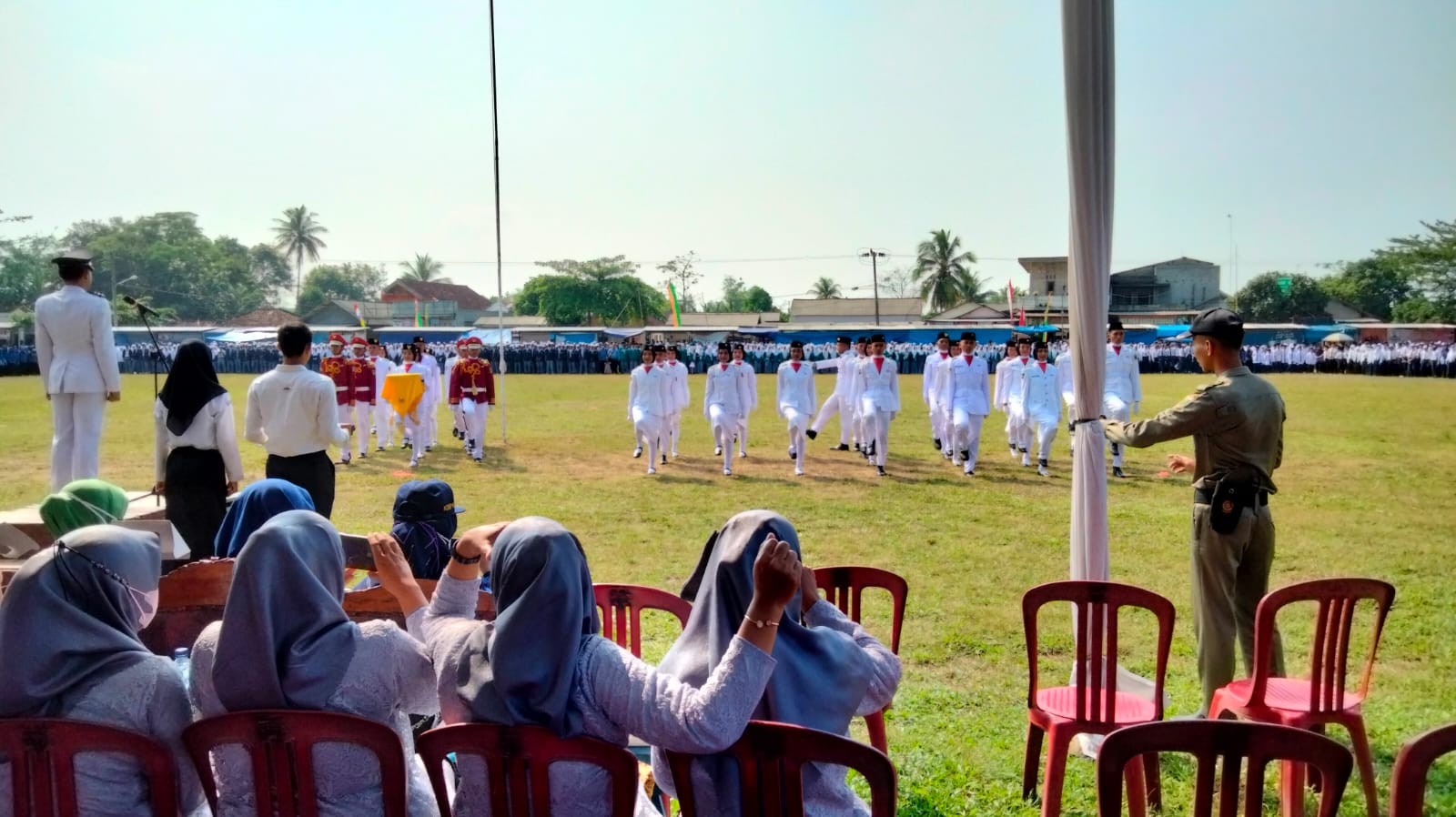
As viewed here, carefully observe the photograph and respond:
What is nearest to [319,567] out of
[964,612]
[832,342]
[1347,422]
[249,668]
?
[249,668]

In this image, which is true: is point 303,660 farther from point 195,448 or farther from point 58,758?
point 195,448

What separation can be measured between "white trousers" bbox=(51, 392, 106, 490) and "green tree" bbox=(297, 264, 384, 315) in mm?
48379

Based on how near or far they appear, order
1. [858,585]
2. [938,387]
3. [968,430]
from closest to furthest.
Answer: [858,585] < [968,430] < [938,387]

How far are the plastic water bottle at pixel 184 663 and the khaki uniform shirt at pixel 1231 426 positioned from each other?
10.4 ft

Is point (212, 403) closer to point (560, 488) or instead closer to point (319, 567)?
point (319, 567)

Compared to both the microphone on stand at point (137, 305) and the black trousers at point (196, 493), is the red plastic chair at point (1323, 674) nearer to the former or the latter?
the black trousers at point (196, 493)

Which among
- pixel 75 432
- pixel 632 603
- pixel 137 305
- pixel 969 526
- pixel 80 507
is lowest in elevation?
pixel 969 526

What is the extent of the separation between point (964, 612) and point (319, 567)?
4560mm

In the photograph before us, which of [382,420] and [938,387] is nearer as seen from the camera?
[938,387]

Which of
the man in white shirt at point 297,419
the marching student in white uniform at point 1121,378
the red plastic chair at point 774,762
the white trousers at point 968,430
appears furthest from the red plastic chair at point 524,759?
the marching student in white uniform at point 1121,378

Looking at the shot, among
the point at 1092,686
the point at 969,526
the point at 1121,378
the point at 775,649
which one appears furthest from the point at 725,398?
the point at 775,649

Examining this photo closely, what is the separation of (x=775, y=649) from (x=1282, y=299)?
1024 inches

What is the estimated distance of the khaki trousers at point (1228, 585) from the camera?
3.86 meters

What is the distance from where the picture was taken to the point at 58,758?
209cm
